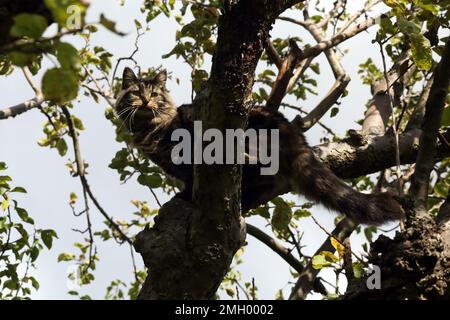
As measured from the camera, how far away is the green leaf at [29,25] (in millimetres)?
1165

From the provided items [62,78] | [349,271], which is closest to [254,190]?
[349,271]

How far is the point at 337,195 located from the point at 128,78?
251 centimetres

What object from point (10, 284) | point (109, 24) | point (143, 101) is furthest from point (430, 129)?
point (10, 284)

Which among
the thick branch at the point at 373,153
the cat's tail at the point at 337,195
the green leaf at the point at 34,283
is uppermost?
the thick branch at the point at 373,153

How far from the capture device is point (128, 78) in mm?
5336

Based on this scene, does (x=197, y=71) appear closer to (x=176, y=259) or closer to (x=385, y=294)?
(x=176, y=259)

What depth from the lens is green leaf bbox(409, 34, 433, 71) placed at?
263 centimetres

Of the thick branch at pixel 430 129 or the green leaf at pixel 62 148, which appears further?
the green leaf at pixel 62 148

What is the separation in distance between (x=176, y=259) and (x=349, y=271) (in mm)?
939

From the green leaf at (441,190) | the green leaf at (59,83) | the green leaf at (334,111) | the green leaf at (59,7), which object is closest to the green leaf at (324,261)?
the green leaf at (441,190)

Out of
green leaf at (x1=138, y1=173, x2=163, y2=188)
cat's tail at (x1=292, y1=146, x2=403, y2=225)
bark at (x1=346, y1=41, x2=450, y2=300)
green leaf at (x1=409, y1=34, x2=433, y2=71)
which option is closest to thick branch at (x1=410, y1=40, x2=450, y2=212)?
bark at (x1=346, y1=41, x2=450, y2=300)

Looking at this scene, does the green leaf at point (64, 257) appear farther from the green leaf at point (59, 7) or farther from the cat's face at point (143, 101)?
the green leaf at point (59, 7)

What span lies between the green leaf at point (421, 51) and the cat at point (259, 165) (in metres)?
0.95

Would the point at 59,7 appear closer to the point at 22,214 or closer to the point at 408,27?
the point at 408,27
